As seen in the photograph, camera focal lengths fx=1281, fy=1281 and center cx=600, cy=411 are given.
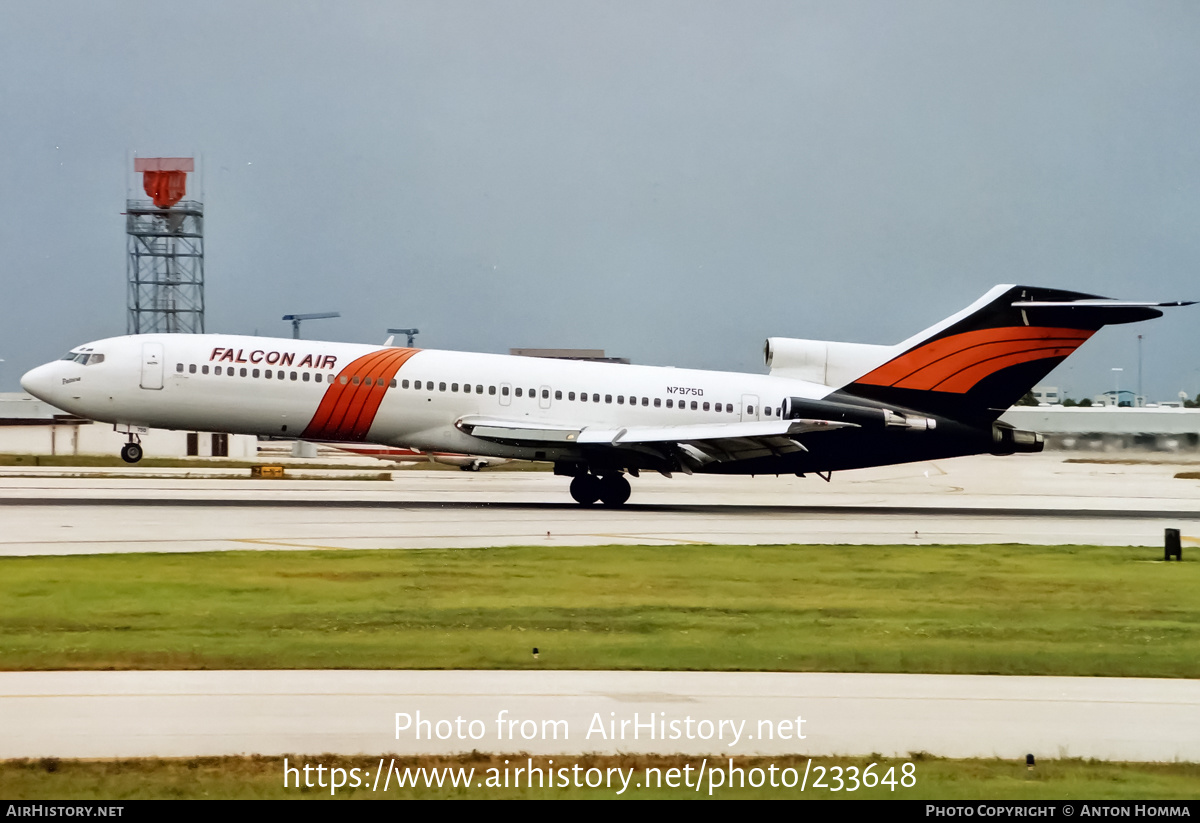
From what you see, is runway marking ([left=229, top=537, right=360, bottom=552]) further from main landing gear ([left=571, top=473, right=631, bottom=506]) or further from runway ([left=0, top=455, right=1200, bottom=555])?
main landing gear ([left=571, top=473, right=631, bottom=506])

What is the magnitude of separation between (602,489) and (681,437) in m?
2.98

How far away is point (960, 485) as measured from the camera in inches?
1999

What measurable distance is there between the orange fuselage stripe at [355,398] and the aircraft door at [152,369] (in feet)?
13.0

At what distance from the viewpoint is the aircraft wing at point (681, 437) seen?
33.1m

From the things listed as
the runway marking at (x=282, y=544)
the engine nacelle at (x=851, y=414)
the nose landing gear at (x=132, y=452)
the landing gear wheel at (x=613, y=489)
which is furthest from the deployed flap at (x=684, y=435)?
the runway marking at (x=282, y=544)

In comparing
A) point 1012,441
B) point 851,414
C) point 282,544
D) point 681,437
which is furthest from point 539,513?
point 1012,441

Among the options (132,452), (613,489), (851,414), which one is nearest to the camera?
(132,452)

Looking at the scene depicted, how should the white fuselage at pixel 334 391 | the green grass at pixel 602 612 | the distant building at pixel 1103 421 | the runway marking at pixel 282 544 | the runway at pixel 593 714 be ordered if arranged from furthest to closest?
1. the distant building at pixel 1103 421
2. the white fuselage at pixel 334 391
3. the runway marking at pixel 282 544
4. the green grass at pixel 602 612
5. the runway at pixel 593 714

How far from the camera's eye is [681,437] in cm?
3319

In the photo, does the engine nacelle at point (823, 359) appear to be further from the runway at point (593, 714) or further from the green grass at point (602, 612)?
the runway at point (593, 714)

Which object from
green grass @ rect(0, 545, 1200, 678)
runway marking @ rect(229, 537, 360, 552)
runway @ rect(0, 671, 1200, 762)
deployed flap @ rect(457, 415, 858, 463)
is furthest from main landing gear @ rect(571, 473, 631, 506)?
runway @ rect(0, 671, 1200, 762)

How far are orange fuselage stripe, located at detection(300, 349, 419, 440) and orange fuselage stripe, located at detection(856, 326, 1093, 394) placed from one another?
1330 cm

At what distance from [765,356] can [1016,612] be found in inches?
865

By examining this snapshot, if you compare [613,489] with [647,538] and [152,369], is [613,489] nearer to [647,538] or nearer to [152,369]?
[647,538]
